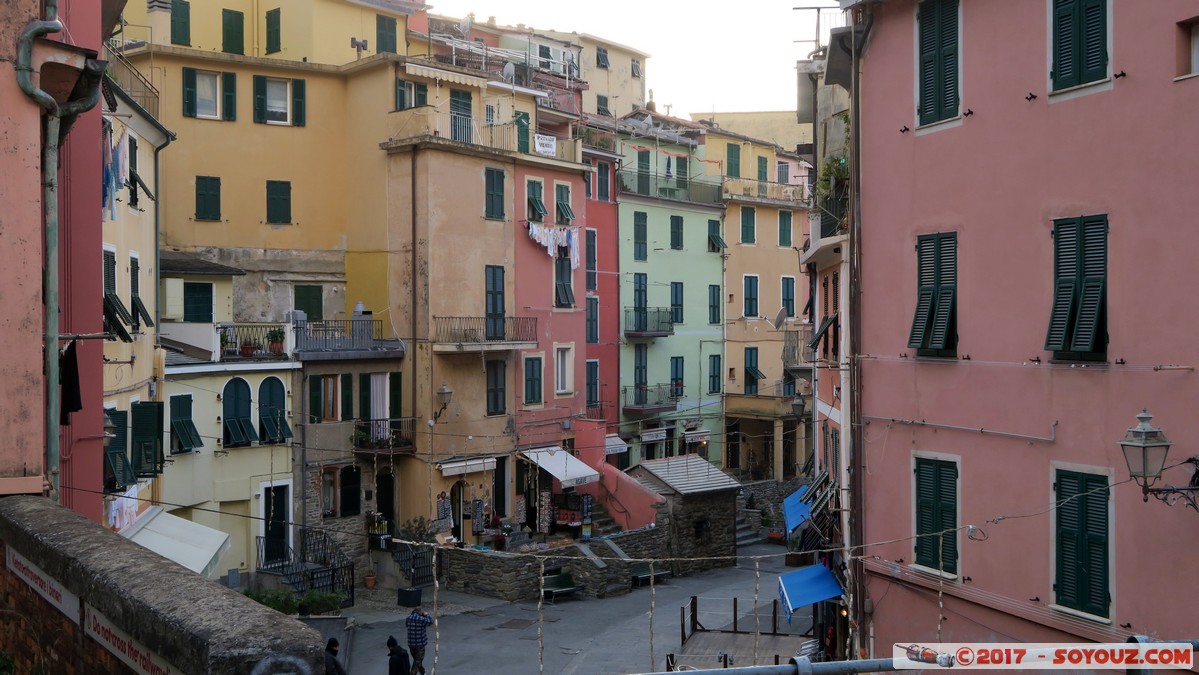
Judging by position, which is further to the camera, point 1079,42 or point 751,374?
point 751,374

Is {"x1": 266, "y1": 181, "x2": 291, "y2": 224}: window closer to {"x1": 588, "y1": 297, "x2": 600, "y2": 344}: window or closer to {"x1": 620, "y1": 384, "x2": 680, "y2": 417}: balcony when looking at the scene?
{"x1": 588, "y1": 297, "x2": 600, "y2": 344}: window

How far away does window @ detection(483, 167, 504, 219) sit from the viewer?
38812mm

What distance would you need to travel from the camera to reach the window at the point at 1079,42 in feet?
47.2

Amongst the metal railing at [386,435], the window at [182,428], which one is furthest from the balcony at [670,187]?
the window at [182,428]

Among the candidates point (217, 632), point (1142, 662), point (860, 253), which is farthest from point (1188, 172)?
point (217, 632)

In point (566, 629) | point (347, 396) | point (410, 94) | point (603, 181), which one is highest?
point (410, 94)

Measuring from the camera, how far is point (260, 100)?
37.2 metres

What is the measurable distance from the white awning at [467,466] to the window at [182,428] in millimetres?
8590

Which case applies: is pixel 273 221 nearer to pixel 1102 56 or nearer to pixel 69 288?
pixel 69 288

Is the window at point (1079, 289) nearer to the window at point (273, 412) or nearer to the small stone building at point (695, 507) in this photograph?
the window at point (273, 412)

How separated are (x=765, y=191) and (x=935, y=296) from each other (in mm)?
39251

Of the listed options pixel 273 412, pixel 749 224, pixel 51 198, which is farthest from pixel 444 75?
pixel 51 198

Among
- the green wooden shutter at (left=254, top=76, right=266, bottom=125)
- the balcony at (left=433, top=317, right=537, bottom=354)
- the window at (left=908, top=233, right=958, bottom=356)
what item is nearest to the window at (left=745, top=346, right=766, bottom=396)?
the balcony at (left=433, top=317, right=537, bottom=354)

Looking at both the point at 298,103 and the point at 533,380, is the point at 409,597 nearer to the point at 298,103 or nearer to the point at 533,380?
the point at 533,380
